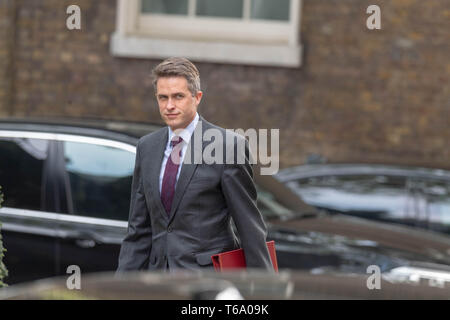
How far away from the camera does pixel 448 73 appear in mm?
11461

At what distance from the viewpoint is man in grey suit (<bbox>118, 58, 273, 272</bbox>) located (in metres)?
4.06

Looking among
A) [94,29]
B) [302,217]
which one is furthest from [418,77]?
[302,217]

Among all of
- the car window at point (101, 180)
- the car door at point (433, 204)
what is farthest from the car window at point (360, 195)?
the car window at point (101, 180)

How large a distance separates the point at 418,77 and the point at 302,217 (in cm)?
548

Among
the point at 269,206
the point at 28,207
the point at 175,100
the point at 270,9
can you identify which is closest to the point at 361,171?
the point at 269,206

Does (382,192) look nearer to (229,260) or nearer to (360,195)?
(360,195)

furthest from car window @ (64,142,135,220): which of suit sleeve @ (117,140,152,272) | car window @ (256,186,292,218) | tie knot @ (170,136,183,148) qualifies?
tie knot @ (170,136,183,148)

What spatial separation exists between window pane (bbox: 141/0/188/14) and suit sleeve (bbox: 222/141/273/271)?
8.24 m

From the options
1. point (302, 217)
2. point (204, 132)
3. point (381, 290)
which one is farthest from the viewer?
point (302, 217)

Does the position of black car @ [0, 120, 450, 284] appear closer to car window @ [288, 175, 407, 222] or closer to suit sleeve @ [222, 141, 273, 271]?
car window @ [288, 175, 407, 222]

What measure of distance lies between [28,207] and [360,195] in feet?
9.50

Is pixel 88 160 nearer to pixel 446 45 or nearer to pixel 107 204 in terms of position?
pixel 107 204

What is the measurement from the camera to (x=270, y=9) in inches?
469
